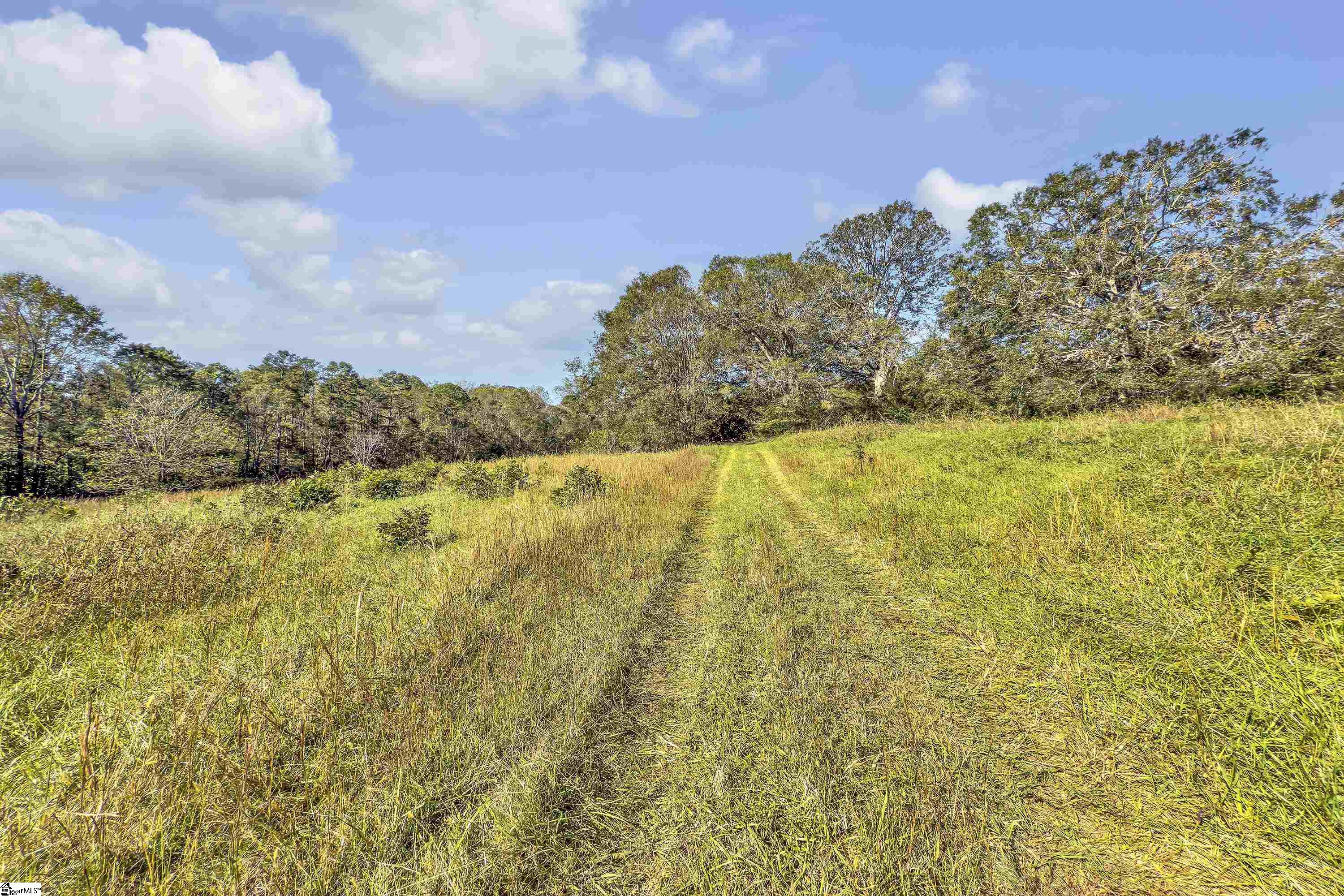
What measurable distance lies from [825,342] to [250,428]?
45339 mm

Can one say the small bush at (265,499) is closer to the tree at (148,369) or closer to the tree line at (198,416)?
the tree line at (198,416)

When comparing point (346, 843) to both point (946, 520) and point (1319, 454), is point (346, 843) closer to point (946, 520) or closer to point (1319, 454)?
point (946, 520)

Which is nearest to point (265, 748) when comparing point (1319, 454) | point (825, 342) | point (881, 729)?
point (881, 729)

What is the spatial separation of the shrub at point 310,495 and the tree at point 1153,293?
26.3 m

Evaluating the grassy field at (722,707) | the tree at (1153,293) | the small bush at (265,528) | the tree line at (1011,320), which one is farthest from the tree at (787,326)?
the small bush at (265,528)

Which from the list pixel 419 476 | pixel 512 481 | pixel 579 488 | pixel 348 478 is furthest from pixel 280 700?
pixel 348 478

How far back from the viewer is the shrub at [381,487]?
12.3m

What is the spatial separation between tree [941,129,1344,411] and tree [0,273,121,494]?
45.3 m

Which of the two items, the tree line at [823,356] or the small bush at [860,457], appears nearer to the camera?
the small bush at [860,457]

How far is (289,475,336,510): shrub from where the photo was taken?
10133 mm

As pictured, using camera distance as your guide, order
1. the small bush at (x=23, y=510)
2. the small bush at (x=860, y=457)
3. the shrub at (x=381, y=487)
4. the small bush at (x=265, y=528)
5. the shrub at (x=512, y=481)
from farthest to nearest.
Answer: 1. the shrub at (x=381, y=487)
2. the shrub at (x=512, y=481)
3. the small bush at (x=860, y=457)
4. the small bush at (x=23, y=510)
5. the small bush at (x=265, y=528)

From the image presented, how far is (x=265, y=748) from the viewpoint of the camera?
8.28 ft

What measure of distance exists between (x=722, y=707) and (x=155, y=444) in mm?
24018

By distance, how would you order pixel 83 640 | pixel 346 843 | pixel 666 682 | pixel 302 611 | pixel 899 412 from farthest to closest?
pixel 899 412
pixel 302 611
pixel 83 640
pixel 666 682
pixel 346 843
